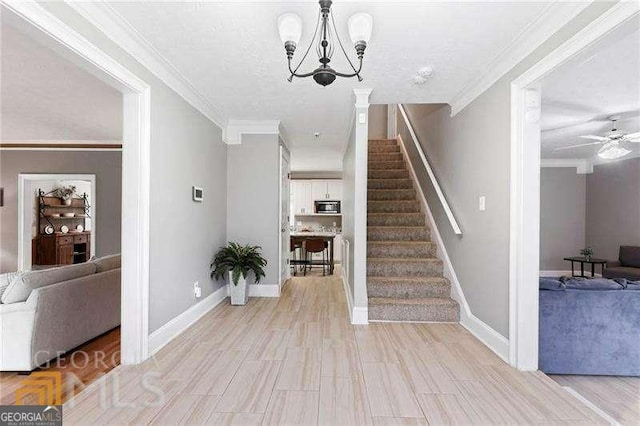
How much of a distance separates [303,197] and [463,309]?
5.53m

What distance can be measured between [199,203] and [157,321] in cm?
135

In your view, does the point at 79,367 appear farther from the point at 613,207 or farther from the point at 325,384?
the point at 613,207

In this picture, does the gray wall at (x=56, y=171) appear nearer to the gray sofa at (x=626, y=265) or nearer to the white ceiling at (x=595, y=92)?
the white ceiling at (x=595, y=92)

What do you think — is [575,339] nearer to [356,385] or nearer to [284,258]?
[356,385]

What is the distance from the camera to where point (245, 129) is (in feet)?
14.2

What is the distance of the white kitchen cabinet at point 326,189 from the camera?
815 centimetres

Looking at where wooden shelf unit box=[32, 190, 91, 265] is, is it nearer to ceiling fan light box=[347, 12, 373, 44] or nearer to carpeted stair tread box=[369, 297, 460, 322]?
carpeted stair tread box=[369, 297, 460, 322]

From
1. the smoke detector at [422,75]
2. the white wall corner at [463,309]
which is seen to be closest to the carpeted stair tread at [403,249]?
the white wall corner at [463,309]

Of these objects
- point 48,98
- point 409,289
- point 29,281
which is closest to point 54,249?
point 48,98

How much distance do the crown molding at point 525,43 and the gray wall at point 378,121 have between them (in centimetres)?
489

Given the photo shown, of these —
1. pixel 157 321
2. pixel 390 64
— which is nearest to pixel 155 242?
pixel 157 321

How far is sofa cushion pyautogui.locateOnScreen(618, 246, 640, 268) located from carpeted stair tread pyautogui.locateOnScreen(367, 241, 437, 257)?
14.6 ft

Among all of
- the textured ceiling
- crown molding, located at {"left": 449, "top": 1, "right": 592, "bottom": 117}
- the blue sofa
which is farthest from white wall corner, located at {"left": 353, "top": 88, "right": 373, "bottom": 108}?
the blue sofa

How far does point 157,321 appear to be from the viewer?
262 centimetres
